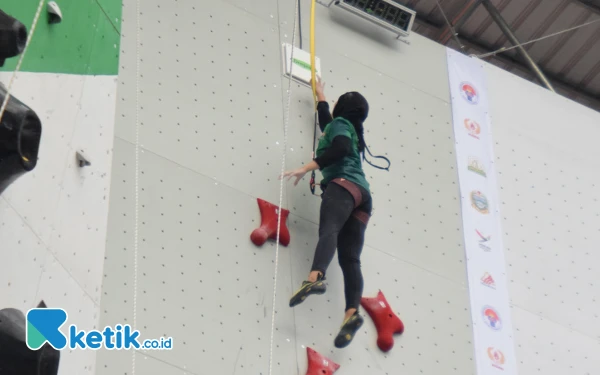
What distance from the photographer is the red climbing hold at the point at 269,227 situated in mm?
3951

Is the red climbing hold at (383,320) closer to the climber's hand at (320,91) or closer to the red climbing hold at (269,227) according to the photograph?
the red climbing hold at (269,227)

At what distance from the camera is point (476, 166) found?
5.00m

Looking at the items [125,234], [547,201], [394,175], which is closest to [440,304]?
[394,175]

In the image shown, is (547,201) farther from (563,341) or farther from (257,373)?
(257,373)

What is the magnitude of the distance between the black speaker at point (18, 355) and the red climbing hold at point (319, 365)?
1406 millimetres

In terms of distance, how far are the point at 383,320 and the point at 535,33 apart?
450 centimetres

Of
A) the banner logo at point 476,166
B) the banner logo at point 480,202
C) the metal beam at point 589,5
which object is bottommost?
the banner logo at point 480,202

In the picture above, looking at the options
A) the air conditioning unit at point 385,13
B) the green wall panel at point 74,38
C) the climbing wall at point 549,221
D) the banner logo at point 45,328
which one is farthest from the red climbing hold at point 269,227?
the air conditioning unit at point 385,13

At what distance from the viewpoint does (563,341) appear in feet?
15.0

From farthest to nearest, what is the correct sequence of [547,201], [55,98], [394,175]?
[547,201] → [394,175] → [55,98]

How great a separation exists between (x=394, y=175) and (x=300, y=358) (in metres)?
1.29

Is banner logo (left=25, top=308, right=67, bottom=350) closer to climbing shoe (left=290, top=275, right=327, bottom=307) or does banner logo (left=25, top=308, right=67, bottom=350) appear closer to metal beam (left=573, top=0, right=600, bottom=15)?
climbing shoe (left=290, top=275, right=327, bottom=307)

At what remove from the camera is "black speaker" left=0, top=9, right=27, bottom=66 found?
2469 mm

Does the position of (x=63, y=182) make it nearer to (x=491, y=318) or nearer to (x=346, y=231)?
(x=346, y=231)
